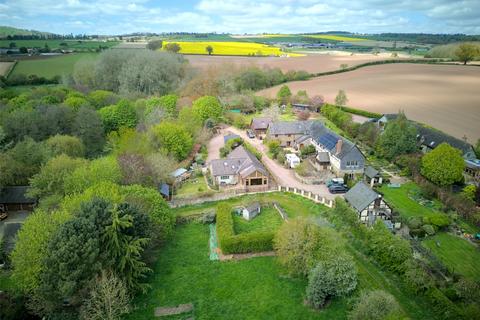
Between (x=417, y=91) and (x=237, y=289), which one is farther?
(x=417, y=91)

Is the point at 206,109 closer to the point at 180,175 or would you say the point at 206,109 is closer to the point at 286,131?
the point at 286,131

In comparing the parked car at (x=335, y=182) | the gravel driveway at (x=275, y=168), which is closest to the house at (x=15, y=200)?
the gravel driveway at (x=275, y=168)

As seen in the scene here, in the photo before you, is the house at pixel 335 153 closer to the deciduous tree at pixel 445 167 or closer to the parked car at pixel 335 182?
the parked car at pixel 335 182

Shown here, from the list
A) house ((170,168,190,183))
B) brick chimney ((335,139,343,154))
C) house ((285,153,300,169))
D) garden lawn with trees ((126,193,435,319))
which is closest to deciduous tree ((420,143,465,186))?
brick chimney ((335,139,343,154))

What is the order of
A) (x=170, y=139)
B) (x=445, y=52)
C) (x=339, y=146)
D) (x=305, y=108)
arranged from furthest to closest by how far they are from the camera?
(x=445, y=52) < (x=305, y=108) < (x=170, y=139) < (x=339, y=146)

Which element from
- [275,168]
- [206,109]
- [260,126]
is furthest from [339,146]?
[206,109]

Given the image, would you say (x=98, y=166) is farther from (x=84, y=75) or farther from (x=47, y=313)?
(x=84, y=75)

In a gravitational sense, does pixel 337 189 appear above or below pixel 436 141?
below
